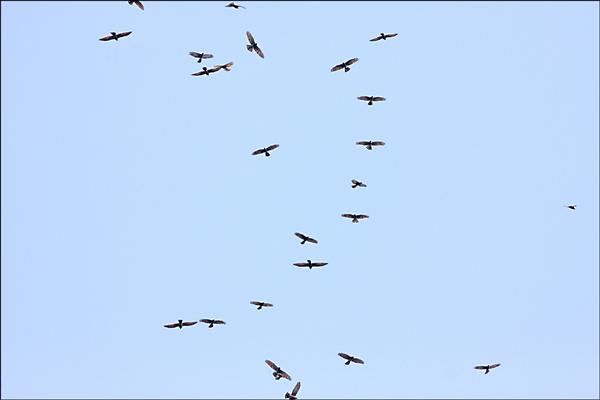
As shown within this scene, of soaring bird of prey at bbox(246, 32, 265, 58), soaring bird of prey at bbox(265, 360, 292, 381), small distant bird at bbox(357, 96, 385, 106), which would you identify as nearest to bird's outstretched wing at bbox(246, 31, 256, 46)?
soaring bird of prey at bbox(246, 32, 265, 58)

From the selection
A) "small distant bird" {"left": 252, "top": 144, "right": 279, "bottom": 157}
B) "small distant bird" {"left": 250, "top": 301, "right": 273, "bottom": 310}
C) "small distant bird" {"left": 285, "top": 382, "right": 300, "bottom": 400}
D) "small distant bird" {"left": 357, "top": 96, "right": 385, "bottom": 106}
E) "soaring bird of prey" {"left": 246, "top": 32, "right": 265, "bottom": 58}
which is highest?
"soaring bird of prey" {"left": 246, "top": 32, "right": 265, "bottom": 58}

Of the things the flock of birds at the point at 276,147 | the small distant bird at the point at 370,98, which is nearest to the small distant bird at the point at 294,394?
the flock of birds at the point at 276,147

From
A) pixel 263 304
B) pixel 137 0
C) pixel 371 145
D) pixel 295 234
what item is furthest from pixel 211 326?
pixel 137 0

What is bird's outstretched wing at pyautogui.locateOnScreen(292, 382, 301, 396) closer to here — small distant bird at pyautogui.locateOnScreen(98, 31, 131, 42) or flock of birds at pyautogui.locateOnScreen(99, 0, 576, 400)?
flock of birds at pyautogui.locateOnScreen(99, 0, 576, 400)

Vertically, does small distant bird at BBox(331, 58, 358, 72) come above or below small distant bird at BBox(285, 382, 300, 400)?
above

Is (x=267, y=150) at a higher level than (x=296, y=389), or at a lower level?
higher

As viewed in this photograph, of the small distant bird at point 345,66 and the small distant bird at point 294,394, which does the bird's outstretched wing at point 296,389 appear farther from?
the small distant bird at point 345,66

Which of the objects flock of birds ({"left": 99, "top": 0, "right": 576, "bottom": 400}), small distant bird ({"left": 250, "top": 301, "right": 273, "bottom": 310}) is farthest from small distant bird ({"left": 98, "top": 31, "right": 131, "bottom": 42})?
small distant bird ({"left": 250, "top": 301, "right": 273, "bottom": 310})

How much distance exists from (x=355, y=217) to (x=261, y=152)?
40.6 feet

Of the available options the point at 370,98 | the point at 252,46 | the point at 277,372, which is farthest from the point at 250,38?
the point at 277,372

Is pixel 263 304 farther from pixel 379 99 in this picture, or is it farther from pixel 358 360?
pixel 379 99

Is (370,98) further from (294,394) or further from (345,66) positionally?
(294,394)

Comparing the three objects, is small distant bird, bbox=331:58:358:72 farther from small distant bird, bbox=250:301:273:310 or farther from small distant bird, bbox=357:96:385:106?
small distant bird, bbox=250:301:273:310

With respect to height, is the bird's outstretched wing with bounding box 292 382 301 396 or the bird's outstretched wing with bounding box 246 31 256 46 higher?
the bird's outstretched wing with bounding box 246 31 256 46
